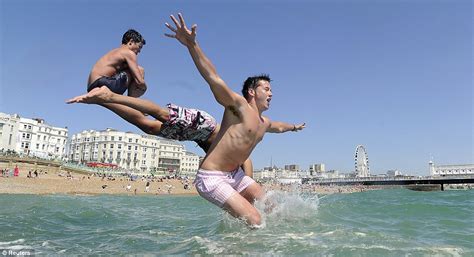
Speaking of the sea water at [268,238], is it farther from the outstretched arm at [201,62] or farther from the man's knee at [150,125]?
the outstretched arm at [201,62]

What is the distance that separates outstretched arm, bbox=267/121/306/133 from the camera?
6.38 meters

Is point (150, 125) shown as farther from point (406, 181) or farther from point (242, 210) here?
point (406, 181)

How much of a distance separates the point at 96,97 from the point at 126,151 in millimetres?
110134

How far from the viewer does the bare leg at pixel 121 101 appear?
4.81m

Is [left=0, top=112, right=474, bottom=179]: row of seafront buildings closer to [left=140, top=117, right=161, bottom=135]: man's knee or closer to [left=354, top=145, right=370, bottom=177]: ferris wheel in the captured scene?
[left=354, top=145, right=370, bottom=177]: ferris wheel

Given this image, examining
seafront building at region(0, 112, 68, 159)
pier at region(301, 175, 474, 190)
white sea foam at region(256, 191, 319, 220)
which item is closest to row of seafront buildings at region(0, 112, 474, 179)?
seafront building at region(0, 112, 68, 159)

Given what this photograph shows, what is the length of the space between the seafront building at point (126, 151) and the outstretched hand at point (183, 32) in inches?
3918

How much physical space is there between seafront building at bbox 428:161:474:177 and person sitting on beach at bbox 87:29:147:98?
391 feet

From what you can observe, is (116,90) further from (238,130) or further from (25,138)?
(25,138)

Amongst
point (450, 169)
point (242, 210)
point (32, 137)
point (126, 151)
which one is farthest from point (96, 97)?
point (450, 169)

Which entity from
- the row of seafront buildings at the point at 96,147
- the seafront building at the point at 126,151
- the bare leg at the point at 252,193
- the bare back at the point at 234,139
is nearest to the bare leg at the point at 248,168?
the bare leg at the point at 252,193

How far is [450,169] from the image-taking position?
108 metres

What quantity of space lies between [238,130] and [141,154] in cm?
11278

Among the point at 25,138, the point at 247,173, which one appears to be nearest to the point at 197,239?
the point at 247,173
